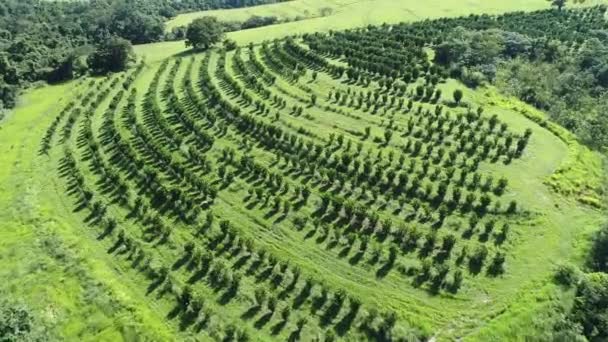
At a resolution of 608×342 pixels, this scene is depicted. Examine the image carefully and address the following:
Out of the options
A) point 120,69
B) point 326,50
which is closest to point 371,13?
point 326,50

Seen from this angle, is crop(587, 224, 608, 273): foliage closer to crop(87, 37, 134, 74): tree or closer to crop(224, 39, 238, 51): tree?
crop(224, 39, 238, 51): tree

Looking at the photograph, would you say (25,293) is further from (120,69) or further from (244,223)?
(120,69)

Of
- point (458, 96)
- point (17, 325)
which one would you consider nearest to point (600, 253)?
point (458, 96)

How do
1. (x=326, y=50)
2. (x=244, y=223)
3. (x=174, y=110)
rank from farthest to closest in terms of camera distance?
(x=326, y=50), (x=174, y=110), (x=244, y=223)

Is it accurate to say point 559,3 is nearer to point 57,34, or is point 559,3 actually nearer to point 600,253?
point 600,253

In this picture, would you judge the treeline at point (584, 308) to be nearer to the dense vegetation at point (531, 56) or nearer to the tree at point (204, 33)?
the dense vegetation at point (531, 56)

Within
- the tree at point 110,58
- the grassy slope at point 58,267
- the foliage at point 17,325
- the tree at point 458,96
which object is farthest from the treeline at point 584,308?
the tree at point 110,58
